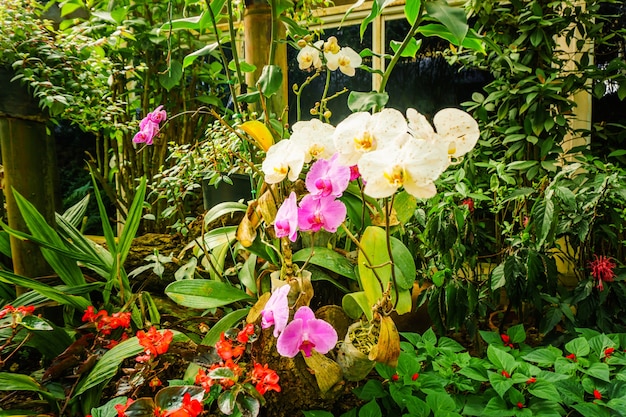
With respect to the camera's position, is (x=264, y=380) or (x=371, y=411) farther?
(x=371, y=411)

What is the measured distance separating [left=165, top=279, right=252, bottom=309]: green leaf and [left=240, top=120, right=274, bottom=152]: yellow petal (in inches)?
16.9

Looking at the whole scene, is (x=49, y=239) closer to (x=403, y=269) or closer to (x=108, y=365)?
(x=108, y=365)

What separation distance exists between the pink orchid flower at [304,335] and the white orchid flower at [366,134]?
0.30 meters

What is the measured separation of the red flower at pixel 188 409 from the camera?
857 mm

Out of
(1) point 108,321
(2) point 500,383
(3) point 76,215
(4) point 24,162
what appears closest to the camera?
(2) point 500,383

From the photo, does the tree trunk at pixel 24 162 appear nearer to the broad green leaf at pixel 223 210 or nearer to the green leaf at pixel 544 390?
the broad green leaf at pixel 223 210

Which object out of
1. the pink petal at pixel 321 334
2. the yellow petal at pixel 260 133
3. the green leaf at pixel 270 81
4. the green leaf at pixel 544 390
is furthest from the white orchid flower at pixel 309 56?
the green leaf at pixel 544 390

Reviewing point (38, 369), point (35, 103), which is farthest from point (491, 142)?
point (38, 369)

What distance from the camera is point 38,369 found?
1.50 m

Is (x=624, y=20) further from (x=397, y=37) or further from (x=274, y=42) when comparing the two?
(x=274, y=42)

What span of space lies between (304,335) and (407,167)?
379 millimetres

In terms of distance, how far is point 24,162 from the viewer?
Answer: 4.87ft

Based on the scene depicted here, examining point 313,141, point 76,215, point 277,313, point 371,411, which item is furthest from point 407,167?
point 76,215

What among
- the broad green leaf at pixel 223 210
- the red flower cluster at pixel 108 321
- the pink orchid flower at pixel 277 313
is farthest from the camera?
the broad green leaf at pixel 223 210
